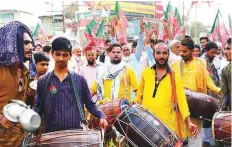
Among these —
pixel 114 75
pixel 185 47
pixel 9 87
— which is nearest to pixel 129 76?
pixel 114 75

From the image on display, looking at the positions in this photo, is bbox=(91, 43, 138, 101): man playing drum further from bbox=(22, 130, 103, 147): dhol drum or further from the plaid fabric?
bbox=(22, 130, 103, 147): dhol drum

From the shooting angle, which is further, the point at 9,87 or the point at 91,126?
the point at 91,126

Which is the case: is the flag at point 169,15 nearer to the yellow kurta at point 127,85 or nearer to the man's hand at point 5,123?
the yellow kurta at point 127,85

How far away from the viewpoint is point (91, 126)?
523cm

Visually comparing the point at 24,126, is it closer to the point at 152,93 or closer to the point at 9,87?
the point at 9,87

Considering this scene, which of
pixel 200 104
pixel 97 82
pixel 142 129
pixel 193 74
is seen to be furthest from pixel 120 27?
pixel 142 129

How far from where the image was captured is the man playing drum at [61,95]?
4098 mm

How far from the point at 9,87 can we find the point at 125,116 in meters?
1.54

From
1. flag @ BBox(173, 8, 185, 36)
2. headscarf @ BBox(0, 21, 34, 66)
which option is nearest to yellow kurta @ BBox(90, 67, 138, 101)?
headscarf @ BBox(0, 21, 34, 66)

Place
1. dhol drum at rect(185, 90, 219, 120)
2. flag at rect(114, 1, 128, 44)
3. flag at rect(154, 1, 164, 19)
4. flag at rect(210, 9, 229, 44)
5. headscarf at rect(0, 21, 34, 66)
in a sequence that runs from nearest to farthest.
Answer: headscarf at rect(0, 21, 34, 66) → dhol drum at rect(185, 90, 219, 120) → flag at rect(114, 1, 128, 44) → flag at rect(210, 9, 229, 44) → flag at rect(154, 1, 164, 19)

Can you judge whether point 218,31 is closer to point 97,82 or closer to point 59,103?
point 97,82

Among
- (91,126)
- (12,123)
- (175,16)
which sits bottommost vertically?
(91,126)

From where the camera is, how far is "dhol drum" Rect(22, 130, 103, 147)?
3689mm

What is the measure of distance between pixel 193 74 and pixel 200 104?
568 millimetres
